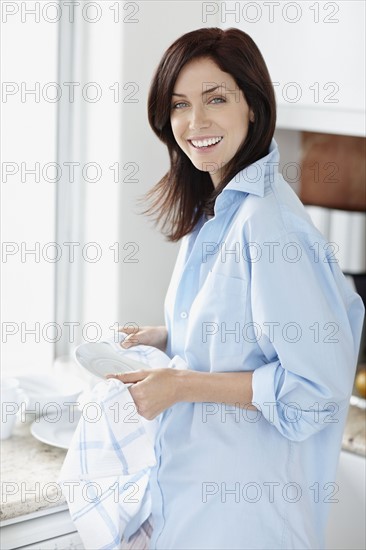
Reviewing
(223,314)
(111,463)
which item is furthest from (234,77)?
(111,463)

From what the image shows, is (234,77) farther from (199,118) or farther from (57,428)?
(57,428)

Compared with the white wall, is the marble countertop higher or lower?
lower

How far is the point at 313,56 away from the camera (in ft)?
5.95

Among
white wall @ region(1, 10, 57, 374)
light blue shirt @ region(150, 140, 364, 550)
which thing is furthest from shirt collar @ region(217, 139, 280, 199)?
white wall @ region(1, 10, 57, 374)

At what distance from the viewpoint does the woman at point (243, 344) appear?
4.34ft

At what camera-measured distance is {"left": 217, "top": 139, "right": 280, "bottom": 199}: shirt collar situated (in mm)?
1380

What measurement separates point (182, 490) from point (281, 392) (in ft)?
0.80

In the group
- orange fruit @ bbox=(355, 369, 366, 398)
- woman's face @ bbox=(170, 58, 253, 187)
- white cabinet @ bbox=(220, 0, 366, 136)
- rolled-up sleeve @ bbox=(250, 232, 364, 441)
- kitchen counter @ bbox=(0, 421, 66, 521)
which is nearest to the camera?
rolled-up sleeve @ bbox=(250, 232, 364, 441)

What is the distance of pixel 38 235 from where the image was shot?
7.08 ft

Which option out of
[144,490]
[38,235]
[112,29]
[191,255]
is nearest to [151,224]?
[38,235]

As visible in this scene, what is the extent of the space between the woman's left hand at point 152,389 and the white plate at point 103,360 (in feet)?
0.22

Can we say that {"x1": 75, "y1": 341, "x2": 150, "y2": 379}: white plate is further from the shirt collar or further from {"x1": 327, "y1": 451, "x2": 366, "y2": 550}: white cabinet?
{"x1": 327, "y1": 451, "x2": 366, "y2": 550}: white cabinet

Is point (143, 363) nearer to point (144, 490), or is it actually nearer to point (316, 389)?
point (144, 490)

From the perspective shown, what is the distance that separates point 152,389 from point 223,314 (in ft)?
0.53
